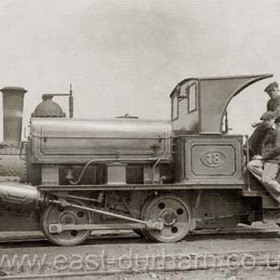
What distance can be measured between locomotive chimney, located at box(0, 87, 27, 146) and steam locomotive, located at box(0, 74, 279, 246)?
37mm

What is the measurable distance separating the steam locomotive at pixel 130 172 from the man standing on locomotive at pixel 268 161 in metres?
0.18

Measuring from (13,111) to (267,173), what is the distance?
4315 mm

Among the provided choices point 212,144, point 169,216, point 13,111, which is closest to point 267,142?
point 212,144

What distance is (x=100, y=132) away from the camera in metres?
8.52

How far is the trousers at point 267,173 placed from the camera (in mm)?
8508

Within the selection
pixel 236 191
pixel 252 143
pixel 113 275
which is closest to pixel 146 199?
pixel 236 191

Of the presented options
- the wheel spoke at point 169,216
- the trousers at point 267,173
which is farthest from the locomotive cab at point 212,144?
the wheel spoke at point 169,216

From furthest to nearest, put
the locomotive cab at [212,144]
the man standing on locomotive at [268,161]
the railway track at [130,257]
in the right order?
the man standing on locomotive at [268,161] → the locomotive cab at [212,144] → the railway track at [130,257]

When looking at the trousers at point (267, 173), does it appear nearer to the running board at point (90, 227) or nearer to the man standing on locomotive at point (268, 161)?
the man standing on locomotive at point (268, 161)

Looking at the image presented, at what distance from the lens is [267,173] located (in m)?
8.57

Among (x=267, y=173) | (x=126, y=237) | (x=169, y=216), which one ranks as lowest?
(x=126, y=237)

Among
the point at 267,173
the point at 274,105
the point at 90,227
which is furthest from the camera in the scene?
the point at 274,105

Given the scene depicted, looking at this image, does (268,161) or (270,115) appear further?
(268,161)

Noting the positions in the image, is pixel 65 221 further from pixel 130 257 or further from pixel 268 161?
pixel 268 161
